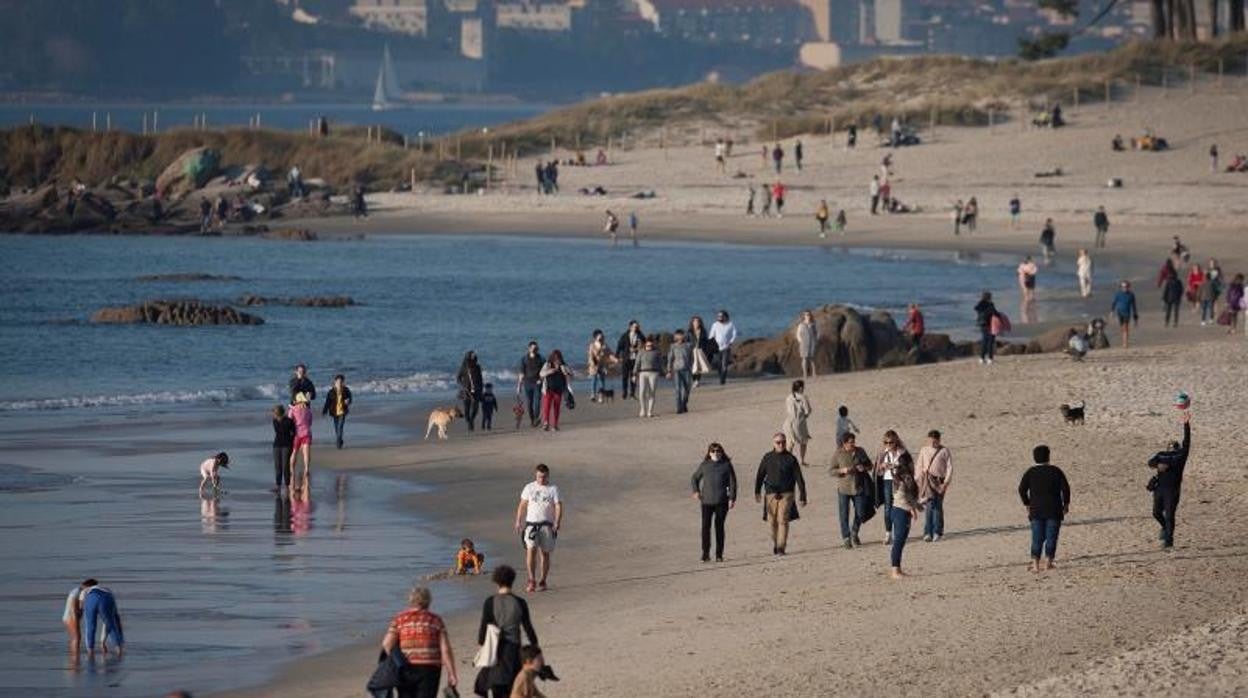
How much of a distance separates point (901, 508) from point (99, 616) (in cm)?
638

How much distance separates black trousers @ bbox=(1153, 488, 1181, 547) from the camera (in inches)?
775

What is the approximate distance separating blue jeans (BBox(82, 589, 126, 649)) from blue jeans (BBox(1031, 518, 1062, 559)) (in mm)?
7114

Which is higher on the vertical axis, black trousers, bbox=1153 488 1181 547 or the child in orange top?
black trousers, bbox=1153 488 1181 547

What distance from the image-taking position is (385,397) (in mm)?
36406

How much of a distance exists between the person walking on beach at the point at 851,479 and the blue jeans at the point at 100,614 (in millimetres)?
6452

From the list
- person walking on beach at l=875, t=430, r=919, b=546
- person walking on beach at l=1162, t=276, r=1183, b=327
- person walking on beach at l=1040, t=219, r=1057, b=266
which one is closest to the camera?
person walking on beach at l=875, t=430, r=919, b=546

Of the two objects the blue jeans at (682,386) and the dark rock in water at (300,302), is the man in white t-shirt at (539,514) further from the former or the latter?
the dark rock in water at (300,302)

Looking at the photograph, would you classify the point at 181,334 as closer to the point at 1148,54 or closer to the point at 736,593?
the point at 736,593

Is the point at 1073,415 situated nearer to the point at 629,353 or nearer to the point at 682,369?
the point at 682,369

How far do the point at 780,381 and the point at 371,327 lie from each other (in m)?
15.7

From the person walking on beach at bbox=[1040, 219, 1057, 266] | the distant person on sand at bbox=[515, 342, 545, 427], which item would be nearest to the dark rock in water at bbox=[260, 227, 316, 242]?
the person walking on beach at bbox=[1040, 219, 1057, 266]

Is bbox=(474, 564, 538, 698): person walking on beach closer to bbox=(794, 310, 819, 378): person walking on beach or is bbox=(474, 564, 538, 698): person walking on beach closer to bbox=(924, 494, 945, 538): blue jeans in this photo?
bbox=(924, 494, 945, 538): blue jeans

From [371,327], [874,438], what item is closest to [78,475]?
[874,438]

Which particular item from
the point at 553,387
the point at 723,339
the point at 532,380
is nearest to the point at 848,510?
the point at 553,387
